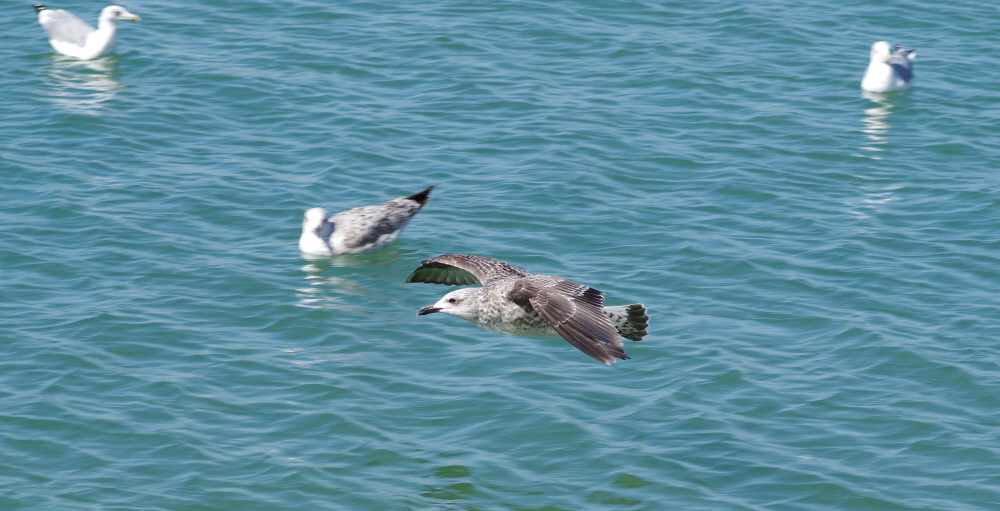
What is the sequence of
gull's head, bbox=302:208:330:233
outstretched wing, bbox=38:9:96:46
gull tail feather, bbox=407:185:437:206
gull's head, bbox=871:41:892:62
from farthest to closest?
1. outstretched wing, bbox=38:9:96:46
2. gull's head, bbox=871:41:892:62
3. gull tail feather, bbox=407:185:437:206
4. gull's head, bbox=302:208:330:233

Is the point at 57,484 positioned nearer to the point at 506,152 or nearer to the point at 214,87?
the point at 506,152

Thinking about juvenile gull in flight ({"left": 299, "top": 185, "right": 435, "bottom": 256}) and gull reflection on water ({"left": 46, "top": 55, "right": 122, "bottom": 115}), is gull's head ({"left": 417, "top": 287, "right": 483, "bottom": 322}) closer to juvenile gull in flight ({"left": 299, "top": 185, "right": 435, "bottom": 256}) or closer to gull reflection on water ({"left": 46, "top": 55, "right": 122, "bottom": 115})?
juvenile gull in flight ({"left": 299, "top": 185, "right": 435, "bottom": 256})

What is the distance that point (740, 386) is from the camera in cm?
1286

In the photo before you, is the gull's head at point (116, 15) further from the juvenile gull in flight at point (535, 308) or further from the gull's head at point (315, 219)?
the juvenile gull in flight at point (535, 308)

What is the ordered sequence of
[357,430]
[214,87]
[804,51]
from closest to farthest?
[357,430] → [214,87] → [804,51]

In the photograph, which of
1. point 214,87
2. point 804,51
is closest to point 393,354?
point 214,87

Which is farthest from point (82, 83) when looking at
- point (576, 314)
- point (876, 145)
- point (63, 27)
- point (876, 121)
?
point (576, 314)

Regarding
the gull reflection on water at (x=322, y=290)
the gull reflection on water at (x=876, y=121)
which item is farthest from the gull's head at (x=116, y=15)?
the gull reflection on water at (x=876, y=121)

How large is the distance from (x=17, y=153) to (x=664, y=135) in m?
9.35

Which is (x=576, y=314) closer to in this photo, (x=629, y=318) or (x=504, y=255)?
(x=629, y=318)

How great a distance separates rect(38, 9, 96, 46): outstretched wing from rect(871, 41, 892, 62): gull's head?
1318 cm

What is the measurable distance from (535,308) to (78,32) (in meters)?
14.2

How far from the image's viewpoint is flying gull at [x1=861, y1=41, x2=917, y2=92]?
20594 mm

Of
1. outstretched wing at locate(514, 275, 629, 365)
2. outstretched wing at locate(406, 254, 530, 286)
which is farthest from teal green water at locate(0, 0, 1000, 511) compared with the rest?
outstretched wing at locate(514, 275, 629, 365)
